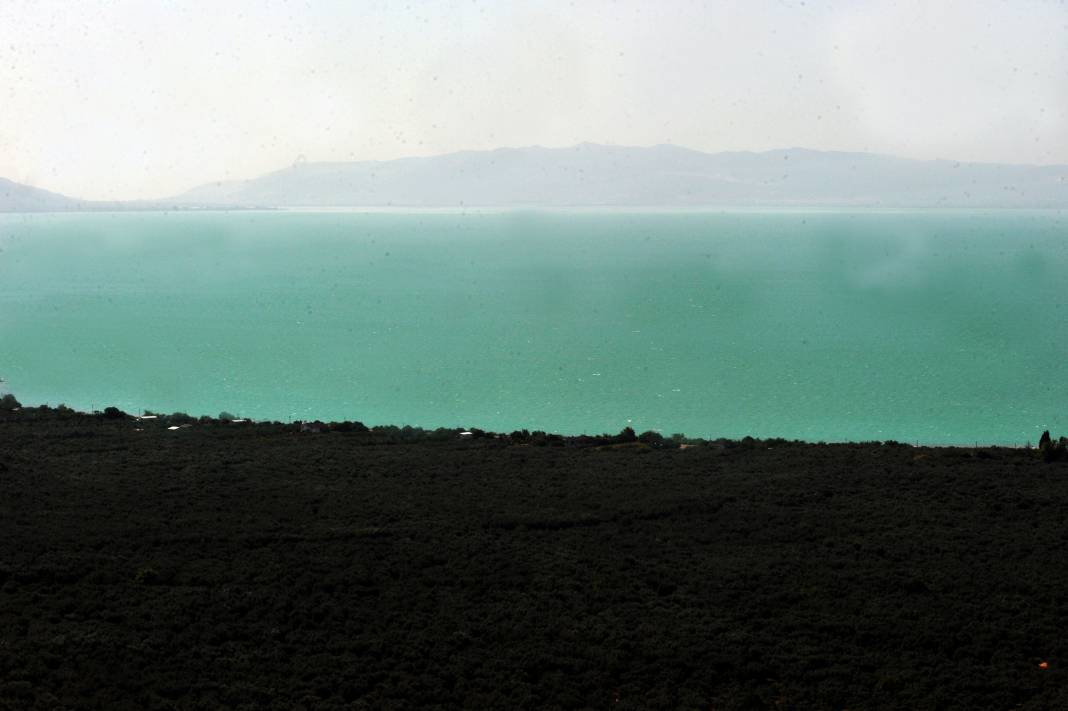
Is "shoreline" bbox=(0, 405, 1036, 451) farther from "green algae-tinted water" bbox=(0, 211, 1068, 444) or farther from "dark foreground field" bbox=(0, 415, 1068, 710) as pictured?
"green algae-tinted water" bbox=(0, 211, 1068, 444)

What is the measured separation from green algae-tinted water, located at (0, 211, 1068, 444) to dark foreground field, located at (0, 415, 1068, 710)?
14215mm

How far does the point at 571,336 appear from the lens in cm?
5906

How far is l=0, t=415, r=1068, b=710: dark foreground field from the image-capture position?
13.5 meters

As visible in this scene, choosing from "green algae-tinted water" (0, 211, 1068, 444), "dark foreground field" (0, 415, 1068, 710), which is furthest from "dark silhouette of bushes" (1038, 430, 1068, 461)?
"green algae-tinted water" (0, 211, 1068, 444)

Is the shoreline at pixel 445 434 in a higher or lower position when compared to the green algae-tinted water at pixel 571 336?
lower

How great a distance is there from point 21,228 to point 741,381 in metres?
158

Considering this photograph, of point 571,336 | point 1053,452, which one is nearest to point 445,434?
point 1053,452

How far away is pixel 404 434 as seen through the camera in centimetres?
2731

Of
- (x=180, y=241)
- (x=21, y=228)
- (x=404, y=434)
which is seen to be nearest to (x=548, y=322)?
A: (x=404, y=434)

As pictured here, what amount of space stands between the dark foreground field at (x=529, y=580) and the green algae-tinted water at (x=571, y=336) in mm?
14215

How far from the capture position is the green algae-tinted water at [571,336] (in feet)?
132

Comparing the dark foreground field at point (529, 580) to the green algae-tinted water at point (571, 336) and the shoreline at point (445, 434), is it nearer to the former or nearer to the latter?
the shoreline at point (445, 434)

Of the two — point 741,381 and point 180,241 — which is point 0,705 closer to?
point 741,381

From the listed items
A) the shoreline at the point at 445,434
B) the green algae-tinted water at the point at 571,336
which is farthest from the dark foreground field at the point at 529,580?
the green algae-tinted water at the point at 571,336
